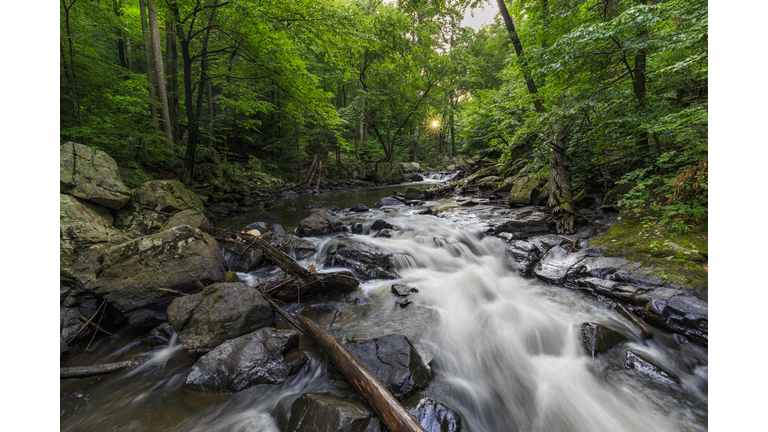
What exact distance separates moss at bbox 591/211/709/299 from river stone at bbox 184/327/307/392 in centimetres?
485

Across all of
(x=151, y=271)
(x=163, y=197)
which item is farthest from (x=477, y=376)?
(x=163, y=197)

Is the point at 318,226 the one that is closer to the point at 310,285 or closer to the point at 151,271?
the point at 310,285

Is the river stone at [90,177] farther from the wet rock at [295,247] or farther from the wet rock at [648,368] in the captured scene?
the wet rock at [648,368]

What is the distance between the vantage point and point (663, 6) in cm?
373

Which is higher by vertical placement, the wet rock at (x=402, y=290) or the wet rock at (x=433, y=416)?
the wet rock at (x=402, y=290)

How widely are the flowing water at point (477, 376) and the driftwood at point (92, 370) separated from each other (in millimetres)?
81

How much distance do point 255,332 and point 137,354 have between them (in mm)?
1532

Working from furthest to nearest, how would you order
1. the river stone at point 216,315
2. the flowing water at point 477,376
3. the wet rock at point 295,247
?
the wet rock at point 295,247 → the river stone at point 216,315 → the flowing water at point 477,376

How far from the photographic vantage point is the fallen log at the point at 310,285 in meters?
3.99

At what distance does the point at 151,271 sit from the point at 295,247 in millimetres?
2504

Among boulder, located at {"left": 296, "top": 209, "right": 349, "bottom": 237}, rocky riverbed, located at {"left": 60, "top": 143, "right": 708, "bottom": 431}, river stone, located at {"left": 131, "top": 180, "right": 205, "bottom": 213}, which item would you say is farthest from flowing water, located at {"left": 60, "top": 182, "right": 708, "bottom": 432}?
river stone, located at {"left": 131, "top": 180, "right": 205, "bottom": 213}

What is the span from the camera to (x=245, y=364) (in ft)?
8.70

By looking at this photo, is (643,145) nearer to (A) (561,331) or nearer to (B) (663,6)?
(B) (663,6)

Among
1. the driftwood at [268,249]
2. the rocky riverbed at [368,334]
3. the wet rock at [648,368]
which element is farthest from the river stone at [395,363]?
the wet rock at [648,368]
